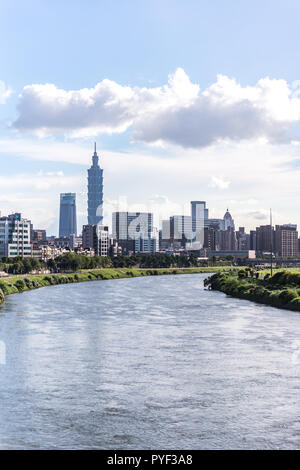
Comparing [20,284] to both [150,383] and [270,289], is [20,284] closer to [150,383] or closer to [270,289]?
[270,289]

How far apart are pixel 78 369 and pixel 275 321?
32237mm

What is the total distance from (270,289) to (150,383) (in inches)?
2561

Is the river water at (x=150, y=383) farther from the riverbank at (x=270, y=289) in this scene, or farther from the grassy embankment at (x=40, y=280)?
the grassy embankment at (x=40, y=280)

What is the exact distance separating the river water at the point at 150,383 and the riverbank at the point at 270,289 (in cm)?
1612

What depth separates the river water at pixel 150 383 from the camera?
28.0 m

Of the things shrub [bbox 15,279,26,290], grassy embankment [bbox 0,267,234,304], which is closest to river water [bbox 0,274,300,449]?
grassy embankment [bbox 0,267,234,304]

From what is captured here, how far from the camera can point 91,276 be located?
180 meters

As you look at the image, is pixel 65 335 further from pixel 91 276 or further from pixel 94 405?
pixel 91 276

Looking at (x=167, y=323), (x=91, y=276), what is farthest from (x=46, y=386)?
(x=91, y=276)

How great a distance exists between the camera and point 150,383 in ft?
122

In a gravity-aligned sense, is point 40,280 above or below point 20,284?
below
